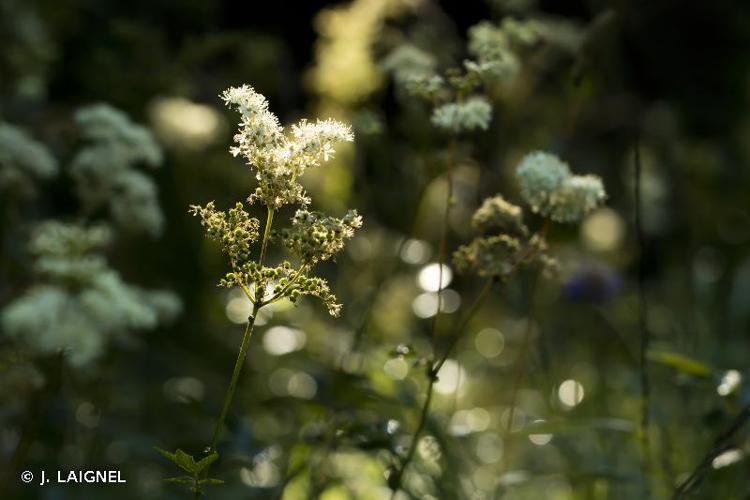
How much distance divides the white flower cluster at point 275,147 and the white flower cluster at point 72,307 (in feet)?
1.76

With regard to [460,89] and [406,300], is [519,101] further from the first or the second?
[460,89]

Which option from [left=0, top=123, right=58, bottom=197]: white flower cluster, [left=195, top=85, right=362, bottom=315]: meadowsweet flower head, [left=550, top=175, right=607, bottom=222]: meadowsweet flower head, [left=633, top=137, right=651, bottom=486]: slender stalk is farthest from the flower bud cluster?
[left=0, top=123, right=58, bottom=197]: white flower cluster

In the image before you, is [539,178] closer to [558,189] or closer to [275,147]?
[558,189]

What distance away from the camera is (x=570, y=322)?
3943mm

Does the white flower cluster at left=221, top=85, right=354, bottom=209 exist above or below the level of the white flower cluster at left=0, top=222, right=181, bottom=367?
below

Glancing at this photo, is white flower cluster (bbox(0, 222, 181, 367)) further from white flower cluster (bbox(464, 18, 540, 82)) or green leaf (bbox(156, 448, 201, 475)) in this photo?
white flower cluster (bbox(464, 18, 540, 82))

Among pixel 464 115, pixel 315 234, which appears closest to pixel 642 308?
pixel 464 115

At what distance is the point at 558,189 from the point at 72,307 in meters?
0.82

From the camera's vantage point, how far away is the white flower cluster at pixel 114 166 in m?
1.91

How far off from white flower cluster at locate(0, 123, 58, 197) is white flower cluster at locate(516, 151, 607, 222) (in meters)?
0.98

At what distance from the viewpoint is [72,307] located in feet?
5.31

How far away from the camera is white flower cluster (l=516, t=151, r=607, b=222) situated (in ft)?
4.73

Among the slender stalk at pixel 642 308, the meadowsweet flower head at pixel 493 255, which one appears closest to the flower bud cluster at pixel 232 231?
the meadowsweet flower head at pixel 493 255

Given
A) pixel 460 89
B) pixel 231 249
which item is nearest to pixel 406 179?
pixel 460 89
